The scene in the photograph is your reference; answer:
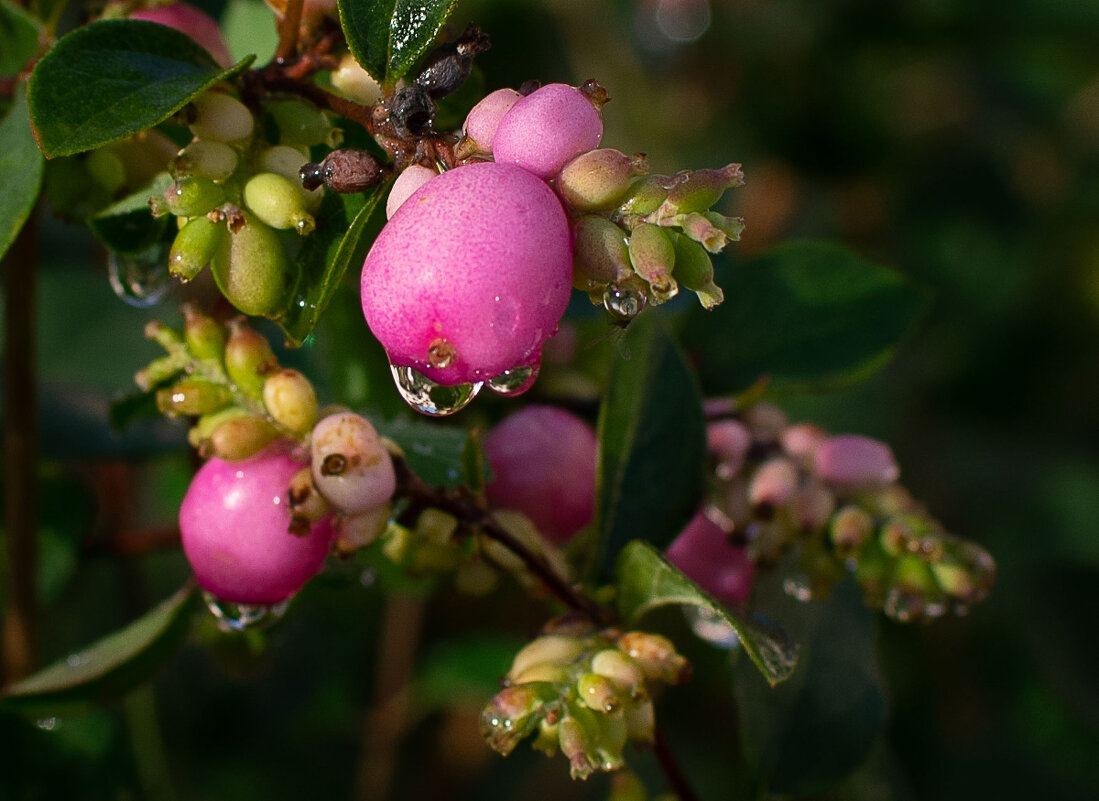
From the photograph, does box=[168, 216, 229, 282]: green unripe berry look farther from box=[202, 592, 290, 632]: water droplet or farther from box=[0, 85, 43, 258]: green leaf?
box=[202, 592, 290, 632]: water droplet

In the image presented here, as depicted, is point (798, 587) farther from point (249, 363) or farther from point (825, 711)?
point (249, 363)

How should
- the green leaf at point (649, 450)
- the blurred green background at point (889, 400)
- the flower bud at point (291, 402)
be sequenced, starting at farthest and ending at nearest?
the blurred green background at point (889, 400) < the green leaf at point (649, 450) < the flower bud at point (291, 402)

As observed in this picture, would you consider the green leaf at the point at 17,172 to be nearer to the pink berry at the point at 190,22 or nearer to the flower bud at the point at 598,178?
the pink berry at the point at 190,22

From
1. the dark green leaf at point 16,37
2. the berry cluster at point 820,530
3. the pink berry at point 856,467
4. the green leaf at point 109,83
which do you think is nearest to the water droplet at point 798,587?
the berry cluster at point 820,530

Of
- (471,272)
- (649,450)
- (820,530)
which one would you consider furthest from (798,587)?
(471,272)

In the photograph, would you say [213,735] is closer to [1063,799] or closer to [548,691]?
[548,691]
